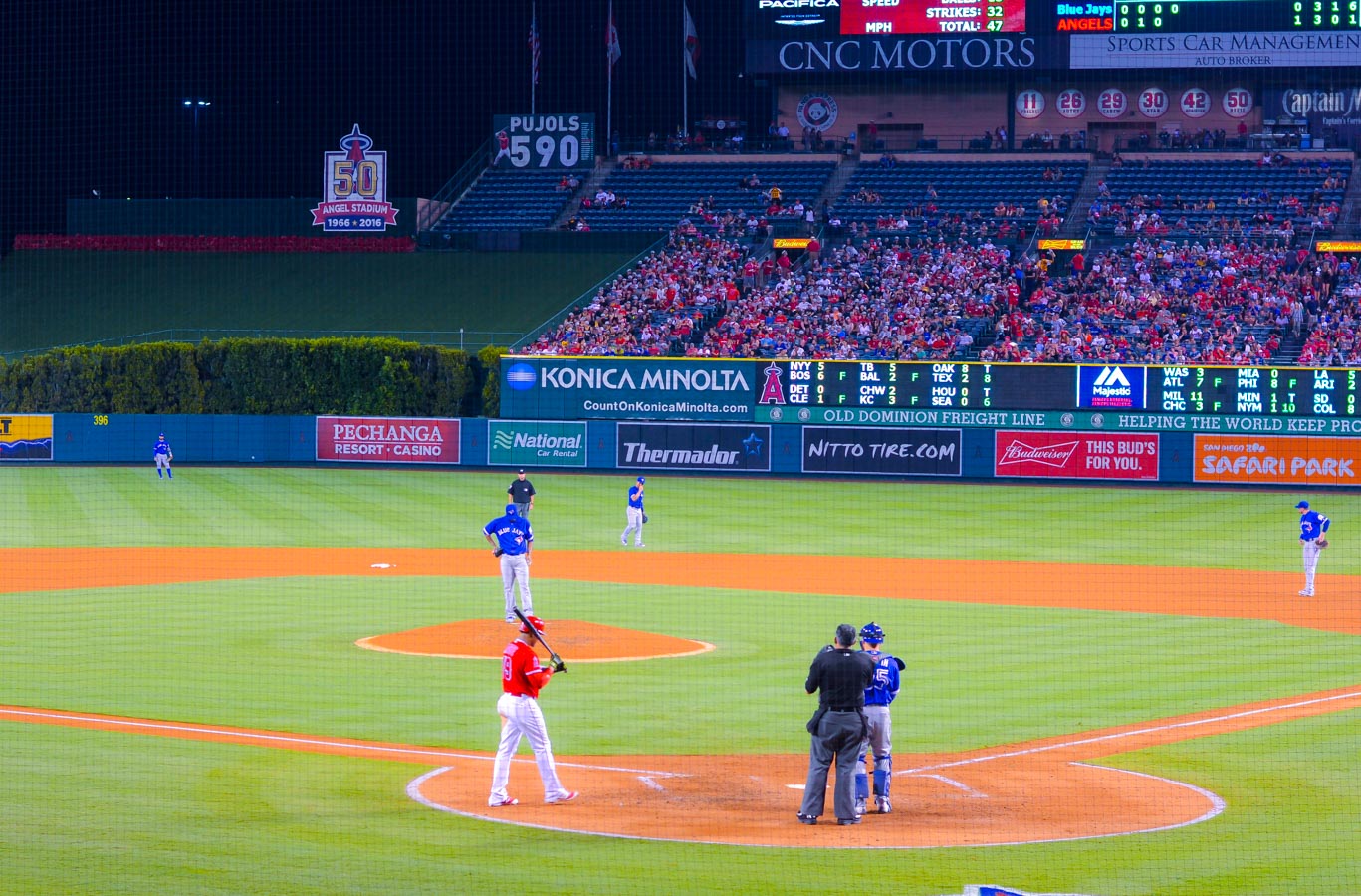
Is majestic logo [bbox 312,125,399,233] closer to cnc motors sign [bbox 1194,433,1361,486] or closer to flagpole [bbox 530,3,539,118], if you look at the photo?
flagpole [bbox 530,3,539,118]

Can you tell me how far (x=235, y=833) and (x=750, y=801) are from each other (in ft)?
11.3

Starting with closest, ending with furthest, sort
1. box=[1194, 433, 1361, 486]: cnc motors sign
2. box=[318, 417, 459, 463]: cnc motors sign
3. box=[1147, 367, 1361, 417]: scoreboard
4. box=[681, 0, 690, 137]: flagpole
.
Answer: box=[1147, 367, 1361, 417]: scoreboard < box=[1194, 433, 1361, 486]: cnc motors sign < box=[318, 417, 459, 463]: cnc motors sign < box=[681, 0, 690, 137]: flagpole

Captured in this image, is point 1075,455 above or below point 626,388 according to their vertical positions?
below

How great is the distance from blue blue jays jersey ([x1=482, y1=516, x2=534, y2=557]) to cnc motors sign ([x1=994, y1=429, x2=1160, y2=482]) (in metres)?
21.5

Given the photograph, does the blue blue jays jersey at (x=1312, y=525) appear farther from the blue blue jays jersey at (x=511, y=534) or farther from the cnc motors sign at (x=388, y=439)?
the cnc motors sign at (x=388, y=439)

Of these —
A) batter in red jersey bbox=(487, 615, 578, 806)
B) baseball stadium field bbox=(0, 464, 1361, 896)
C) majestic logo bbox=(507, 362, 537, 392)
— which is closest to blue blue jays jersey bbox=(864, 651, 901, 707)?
baseball stadium field bbox=(0, 464, 1361, 896)

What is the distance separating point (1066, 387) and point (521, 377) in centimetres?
1370

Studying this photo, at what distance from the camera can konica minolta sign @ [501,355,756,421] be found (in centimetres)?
4091

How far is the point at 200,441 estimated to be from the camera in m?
45.7

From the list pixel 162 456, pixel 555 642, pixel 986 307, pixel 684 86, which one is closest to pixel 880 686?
Result: pixel 555 642

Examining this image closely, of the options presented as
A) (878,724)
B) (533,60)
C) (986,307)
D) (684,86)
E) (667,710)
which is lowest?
(667,710)

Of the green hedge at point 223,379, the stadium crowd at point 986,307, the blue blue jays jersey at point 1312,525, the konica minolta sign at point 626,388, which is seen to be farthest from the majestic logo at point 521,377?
the blue blue jays jersey at point 1312,525

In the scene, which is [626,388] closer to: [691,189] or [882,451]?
[882,451]

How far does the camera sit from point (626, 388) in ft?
137
